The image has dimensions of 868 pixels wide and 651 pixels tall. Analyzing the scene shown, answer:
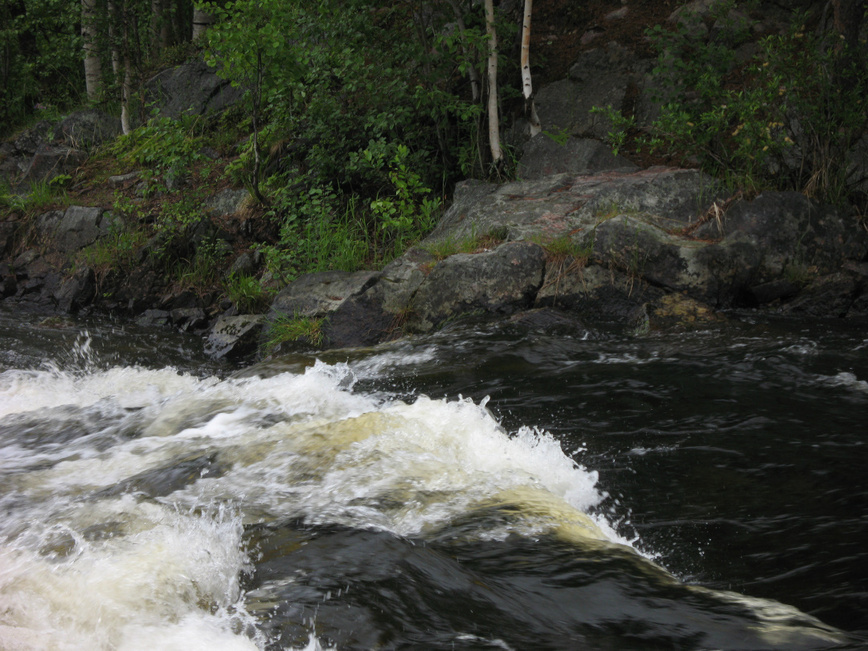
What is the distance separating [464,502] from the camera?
2.82 meters

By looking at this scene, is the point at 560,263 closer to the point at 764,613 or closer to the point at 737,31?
the point at 737,31

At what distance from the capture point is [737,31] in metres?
7.69

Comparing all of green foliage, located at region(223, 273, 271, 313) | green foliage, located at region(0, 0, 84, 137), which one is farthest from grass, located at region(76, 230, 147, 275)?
green foliage, located at region(0, 0, 84, 137)

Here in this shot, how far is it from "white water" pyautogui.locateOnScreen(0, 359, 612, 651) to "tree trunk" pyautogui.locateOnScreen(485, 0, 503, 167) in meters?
4.76

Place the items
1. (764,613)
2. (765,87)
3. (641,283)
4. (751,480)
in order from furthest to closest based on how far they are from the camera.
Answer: (765,87)
(641,283)
(751,480)
(764,613)

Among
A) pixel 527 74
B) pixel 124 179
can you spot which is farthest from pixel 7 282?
pixel 527 74

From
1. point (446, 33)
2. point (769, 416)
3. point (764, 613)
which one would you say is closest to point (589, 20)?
point (446, 33)

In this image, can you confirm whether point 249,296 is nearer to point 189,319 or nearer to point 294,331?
point 189,319

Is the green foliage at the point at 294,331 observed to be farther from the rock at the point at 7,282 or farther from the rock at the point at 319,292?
the rock at the point at 7,282

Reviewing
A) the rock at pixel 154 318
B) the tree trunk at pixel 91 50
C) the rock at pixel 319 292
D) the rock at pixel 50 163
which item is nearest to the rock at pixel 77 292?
the rock at pixel 154 318

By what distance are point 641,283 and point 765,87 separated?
2618 millimetres

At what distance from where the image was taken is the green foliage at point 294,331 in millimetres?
6598

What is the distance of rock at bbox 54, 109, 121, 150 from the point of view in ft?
43.2

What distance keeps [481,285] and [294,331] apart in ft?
6.33
